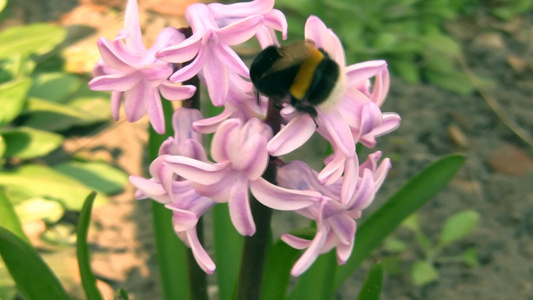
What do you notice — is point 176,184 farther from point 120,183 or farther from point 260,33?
point 120,183

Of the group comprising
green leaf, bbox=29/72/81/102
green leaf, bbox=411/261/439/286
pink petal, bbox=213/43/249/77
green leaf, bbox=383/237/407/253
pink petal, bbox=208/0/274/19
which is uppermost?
pink petal, bbox=208/0/274/19

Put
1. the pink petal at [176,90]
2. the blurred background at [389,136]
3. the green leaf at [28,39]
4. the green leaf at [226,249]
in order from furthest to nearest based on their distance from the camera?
1. the green leaf at [28,39]
2. the blurred background at [389,136]
3. the green leaf at [226,249]
4. the pink petal at [176,90]

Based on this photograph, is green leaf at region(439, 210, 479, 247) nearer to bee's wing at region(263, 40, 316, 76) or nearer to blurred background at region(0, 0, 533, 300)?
blurred background at region(0, 0, 533, 300)

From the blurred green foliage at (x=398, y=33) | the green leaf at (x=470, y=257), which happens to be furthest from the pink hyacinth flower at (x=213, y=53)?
the blurred green foliage at (x=398, y=33)

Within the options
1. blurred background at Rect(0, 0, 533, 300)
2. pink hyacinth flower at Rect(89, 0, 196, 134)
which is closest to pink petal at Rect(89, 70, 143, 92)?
pink hyacinth flower at Rect(89, 0, 196, 134)

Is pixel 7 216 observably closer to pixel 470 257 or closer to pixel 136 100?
pixel 136 100

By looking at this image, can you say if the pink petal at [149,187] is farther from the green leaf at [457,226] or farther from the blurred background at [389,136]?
the green leaf at [457,226]

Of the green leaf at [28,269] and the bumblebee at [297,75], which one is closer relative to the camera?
the bumblebee at [297,75]

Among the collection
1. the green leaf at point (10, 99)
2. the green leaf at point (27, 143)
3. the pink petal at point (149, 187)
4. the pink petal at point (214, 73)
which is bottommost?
the green leaf at point (27, 143)
